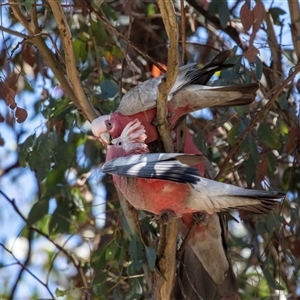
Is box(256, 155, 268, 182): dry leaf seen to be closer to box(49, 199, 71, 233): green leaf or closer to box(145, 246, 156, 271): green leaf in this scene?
box(145, 246, 156, 271): green leaf

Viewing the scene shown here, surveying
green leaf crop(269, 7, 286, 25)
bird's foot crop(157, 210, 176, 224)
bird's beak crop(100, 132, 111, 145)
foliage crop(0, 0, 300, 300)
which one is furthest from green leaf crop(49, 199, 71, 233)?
green leaf crop(269, 7, 286, 25)

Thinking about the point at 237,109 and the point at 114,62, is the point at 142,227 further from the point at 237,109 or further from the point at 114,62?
the point at 114,62

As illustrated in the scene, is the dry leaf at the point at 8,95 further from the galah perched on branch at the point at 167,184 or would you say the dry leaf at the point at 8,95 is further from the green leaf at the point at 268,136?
the green leaf at the point at 268,136

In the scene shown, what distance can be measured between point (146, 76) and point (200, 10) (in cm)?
35

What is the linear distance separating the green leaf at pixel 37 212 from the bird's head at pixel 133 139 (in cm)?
76

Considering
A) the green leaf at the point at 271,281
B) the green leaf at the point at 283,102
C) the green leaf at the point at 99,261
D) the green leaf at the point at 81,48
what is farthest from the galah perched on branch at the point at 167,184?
the green leaf at the point at 81,48

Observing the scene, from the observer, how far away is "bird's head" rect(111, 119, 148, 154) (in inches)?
94.9

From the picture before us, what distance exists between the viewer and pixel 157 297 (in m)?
2.53

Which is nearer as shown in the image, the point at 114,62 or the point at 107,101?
the point at 107,101

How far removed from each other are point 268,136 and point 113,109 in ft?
1.80

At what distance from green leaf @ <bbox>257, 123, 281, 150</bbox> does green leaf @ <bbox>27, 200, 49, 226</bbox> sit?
85 centimetres

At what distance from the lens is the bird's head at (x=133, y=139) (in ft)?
7.91

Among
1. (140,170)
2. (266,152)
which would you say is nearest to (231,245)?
(266,152)

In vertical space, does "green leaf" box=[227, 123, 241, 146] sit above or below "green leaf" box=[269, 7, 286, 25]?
below
